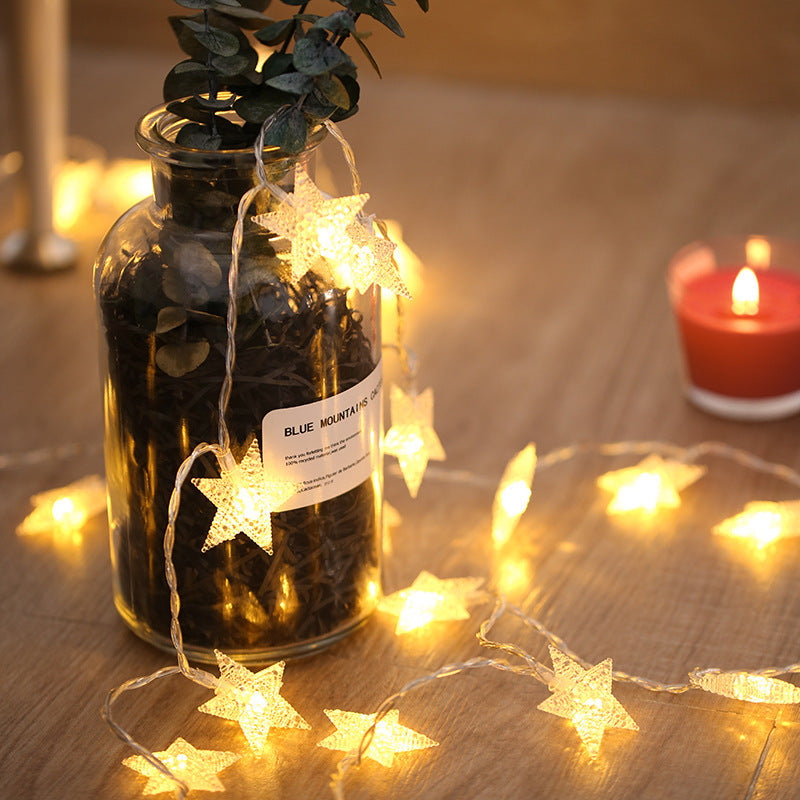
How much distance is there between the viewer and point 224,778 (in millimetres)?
564

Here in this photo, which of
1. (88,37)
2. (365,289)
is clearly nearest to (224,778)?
(365,289)

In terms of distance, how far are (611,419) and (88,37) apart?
3.17ft

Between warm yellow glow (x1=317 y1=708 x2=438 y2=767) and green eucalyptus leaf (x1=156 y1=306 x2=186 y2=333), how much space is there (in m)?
0.20

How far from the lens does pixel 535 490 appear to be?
0.80 metres

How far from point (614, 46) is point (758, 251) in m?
0.54

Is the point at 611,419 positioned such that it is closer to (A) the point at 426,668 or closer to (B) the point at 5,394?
(A) the point at 426,668

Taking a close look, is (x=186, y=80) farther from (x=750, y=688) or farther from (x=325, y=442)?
(x=750, y=688)

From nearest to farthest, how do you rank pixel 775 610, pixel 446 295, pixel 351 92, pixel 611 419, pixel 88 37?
pixel 351 92, pixel 775 610, pixel 611 419, pixel 446 295, pixel 88 37

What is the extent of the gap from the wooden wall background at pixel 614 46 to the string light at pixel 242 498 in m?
0.92

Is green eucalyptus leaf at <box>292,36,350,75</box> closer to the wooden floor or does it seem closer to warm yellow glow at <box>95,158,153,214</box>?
the wooden floor

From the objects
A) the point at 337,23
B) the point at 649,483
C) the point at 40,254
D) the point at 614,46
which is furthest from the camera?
the point at 614,46

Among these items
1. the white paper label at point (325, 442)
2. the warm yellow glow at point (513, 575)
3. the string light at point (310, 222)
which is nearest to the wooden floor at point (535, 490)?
the warm yellow glow at point (513, 575)

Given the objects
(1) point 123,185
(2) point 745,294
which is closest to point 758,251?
(2) point 745,294

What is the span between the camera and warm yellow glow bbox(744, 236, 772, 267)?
933 mm
